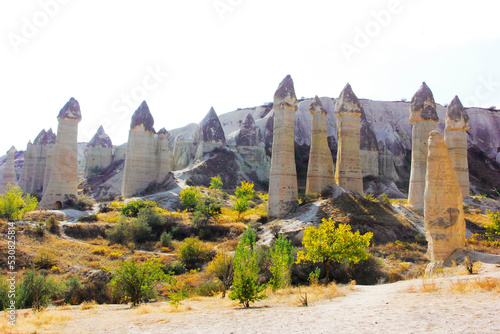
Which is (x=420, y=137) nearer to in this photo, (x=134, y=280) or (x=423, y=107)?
(x=423, y=107)

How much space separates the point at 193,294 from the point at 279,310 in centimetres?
619

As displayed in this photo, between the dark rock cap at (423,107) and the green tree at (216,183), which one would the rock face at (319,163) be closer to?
the dark rock cap at (423,107)

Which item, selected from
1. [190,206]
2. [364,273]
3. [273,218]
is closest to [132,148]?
[190,206]

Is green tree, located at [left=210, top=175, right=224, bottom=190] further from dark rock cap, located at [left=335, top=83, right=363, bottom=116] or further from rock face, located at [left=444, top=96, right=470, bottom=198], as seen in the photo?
rock face, located at [left=444, top=96, right=470, bottom=198]

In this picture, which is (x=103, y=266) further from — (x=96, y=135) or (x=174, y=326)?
(x=96, y=135)

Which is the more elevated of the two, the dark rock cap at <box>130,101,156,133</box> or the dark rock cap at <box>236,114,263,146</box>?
the dark rock cap at <box>236,114,263,146</box>

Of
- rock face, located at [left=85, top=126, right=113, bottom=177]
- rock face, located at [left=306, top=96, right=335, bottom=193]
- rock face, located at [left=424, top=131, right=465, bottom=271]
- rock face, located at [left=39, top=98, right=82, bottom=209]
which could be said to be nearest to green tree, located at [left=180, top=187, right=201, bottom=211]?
rock face, located at [left=39, top=98, right=82, bottom=209]

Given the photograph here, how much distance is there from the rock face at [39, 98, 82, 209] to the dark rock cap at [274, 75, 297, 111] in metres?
14.8

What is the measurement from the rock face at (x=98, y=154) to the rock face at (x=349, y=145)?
1487 inches

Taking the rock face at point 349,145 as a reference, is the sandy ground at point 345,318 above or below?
below

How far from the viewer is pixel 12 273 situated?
14.7 m

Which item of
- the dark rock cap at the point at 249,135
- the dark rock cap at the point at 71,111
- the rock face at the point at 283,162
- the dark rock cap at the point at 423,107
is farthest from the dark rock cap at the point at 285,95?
the dark rock cap at the point at 249,135

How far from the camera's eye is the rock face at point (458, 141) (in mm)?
26672

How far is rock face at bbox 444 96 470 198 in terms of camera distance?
2667 cm
